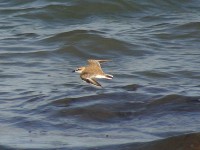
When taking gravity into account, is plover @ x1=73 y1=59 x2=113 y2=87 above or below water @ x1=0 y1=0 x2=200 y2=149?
above

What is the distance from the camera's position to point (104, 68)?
11148mm

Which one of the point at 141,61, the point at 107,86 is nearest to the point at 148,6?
the point at 141,61

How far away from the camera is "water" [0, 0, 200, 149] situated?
753 cm

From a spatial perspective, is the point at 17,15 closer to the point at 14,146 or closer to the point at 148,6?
the point at 148,6

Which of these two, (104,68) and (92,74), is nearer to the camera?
(92,74)

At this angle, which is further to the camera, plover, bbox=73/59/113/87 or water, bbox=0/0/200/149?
plover, bbox=73/59/113/87

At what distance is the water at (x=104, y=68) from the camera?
7.53 metres

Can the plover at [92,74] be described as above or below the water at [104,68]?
above

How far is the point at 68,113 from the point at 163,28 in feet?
19.6

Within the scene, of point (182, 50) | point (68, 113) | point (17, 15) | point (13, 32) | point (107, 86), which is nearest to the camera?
point (68, 113)

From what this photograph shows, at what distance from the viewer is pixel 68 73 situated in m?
10.7

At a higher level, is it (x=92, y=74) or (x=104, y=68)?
(x=92, y=74)

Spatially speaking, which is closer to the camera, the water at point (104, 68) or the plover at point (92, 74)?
the water at point (104, 68)

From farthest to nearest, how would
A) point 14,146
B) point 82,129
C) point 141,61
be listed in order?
point 141,61 < point 82,129 < point 14,146
